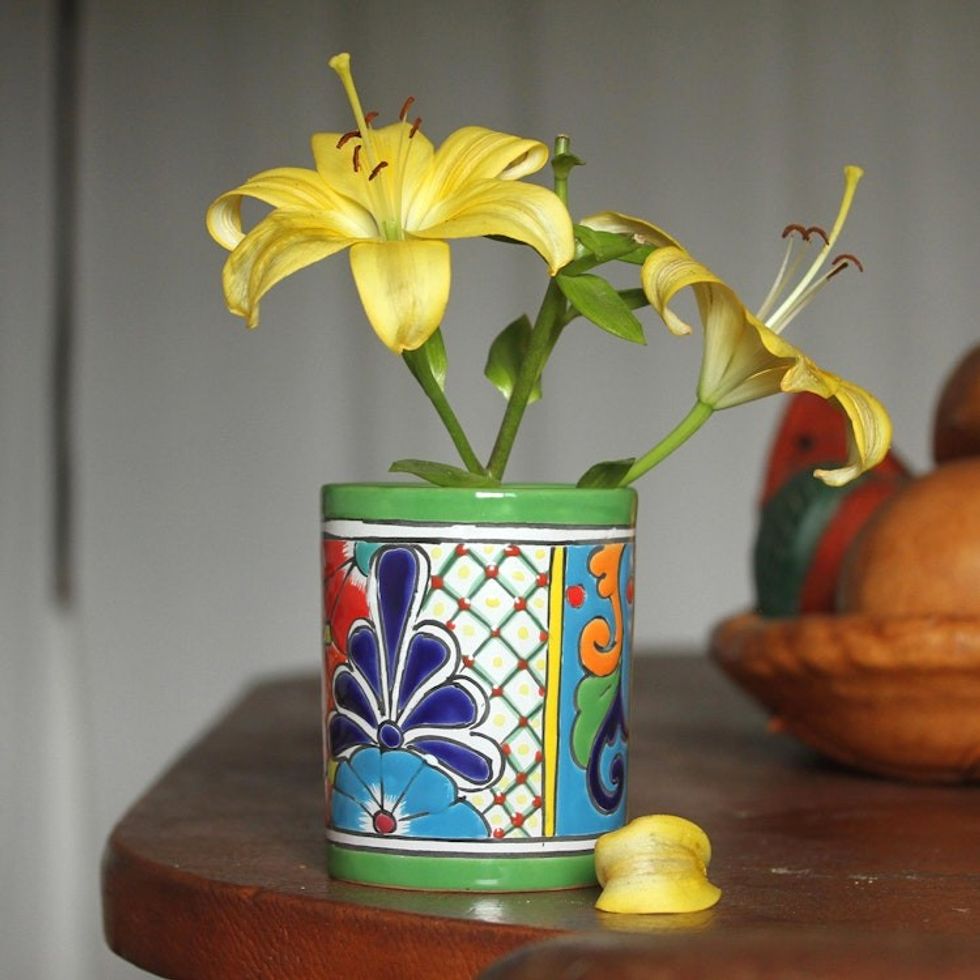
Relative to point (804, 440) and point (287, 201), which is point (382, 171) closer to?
point (287, 201)

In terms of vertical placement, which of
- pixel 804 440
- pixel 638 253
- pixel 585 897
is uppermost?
pixel 638 253

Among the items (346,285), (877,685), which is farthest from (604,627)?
(346,285)

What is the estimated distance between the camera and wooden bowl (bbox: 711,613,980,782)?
739mm

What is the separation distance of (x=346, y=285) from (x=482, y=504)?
10.6 ft

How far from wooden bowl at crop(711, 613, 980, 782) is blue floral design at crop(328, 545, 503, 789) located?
10.7 inches

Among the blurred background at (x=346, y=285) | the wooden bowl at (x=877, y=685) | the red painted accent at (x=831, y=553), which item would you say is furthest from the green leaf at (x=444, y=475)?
the blurred background at (x=346, y=285)

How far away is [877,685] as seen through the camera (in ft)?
2.51

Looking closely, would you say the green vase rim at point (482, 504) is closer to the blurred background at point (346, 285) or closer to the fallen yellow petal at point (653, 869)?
the fallen yellow petal at point (653, 869)

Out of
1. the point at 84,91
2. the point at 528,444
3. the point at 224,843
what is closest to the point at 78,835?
the point at 528,444

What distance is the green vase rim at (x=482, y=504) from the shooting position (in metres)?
0.54

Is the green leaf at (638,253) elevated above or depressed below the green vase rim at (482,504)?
above

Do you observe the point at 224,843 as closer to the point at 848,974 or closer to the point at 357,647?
the point at 357,647

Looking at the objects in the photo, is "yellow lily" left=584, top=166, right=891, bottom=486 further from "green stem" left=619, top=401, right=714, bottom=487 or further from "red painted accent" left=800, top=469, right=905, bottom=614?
"red painted accent" left=800, top=469, right=905, bottom=614

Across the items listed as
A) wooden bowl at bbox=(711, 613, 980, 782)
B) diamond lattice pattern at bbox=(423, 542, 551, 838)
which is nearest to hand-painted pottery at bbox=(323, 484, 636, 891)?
diamond lattice pattern at bbox=(423, 542, 551, 838)
